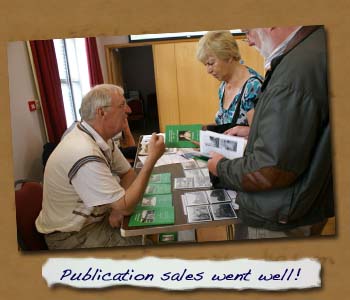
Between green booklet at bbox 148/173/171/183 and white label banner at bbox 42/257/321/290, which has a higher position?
green booklet at bbox 148/173/171/183

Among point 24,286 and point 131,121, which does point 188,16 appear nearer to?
point 131,121

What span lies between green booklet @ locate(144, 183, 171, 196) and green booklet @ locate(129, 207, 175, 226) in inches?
2.5

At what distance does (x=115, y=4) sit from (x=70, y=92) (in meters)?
0.37

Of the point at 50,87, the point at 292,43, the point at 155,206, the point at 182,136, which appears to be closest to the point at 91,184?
the point at 155,206

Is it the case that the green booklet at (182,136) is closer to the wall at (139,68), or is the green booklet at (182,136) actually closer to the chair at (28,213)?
the wall at (139,68)

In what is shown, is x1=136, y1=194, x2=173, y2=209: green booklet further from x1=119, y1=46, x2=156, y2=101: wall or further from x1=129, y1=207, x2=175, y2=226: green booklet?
x1=119, y1=46, x2=156, y2=101: wall

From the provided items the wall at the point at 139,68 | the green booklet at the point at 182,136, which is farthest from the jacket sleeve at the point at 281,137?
the wall at the point at 139,68

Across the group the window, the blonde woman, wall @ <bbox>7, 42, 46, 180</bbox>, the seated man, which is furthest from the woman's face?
wall @ <bbox>7, 42, 46, 180</bbox>

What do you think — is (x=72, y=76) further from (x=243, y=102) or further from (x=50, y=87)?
(x=243, y=102)

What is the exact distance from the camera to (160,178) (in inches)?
40.3

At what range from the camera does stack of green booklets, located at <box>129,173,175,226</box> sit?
2.85 feet

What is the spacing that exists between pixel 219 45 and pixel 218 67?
0.08 m

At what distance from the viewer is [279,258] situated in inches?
33.8

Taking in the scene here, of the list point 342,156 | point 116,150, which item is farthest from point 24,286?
point 342,156
